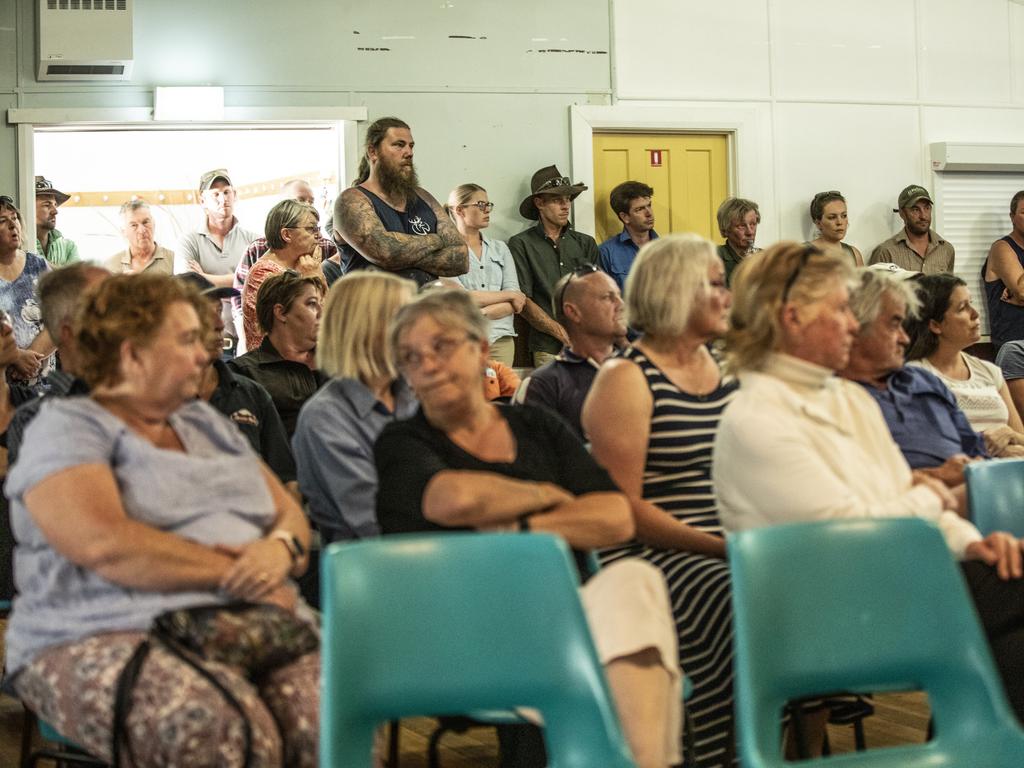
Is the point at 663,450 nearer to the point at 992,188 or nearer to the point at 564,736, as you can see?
the point at 564,736

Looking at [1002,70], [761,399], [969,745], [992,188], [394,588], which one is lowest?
[969,745]

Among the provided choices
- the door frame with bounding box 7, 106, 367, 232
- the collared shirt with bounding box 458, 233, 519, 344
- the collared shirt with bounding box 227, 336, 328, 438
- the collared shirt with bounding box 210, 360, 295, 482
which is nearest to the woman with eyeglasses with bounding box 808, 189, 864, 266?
the collared shirt with bounding box 458, 233, 519, 344

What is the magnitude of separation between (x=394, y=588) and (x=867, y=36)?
7592 millimetres

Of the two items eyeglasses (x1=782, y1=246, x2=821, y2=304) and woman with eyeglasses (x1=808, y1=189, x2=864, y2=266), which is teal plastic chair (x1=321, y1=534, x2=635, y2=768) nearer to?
eyeglasses (x1=782, y1=246, x2=821, y2=304)

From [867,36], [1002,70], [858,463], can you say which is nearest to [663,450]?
[858,463]

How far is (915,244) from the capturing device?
846 centimetres

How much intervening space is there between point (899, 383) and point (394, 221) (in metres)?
2.08

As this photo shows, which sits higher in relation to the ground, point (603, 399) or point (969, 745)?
point (603, 399)

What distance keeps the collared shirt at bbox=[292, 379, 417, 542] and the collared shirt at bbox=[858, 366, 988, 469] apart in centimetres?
138

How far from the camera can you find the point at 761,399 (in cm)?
275

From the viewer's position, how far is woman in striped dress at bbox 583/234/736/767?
2805 millimetres

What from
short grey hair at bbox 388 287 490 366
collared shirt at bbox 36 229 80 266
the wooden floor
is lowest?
the wooden floor

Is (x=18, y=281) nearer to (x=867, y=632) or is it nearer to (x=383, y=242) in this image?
(x=383, y=242)

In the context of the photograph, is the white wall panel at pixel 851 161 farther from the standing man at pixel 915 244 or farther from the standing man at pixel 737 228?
the standing man at pixel 737 228
